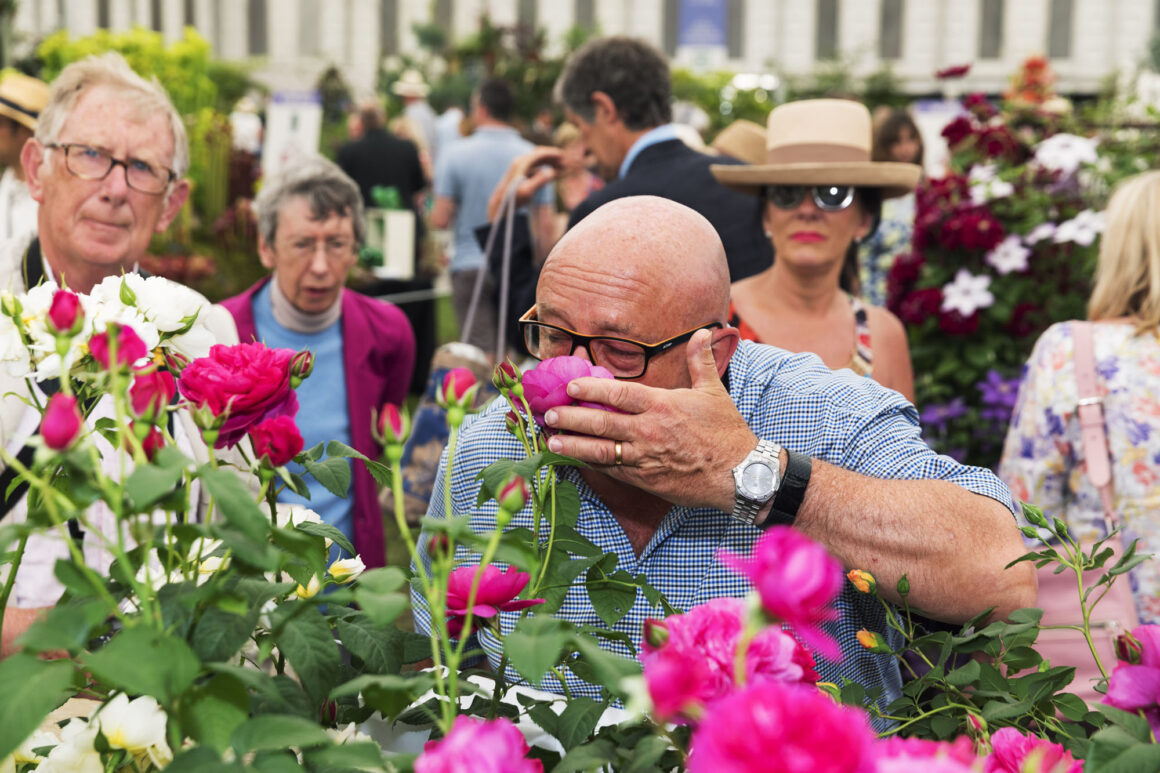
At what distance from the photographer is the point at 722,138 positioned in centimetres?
522

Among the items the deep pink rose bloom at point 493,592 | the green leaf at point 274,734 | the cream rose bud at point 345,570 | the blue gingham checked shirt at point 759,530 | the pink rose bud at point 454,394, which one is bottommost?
the blue gingham checked shirt at point 759,530

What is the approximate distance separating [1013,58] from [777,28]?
7.68 m

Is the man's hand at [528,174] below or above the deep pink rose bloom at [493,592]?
above

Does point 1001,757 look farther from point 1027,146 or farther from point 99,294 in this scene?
point 1027,146

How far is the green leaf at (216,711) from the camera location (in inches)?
28.4

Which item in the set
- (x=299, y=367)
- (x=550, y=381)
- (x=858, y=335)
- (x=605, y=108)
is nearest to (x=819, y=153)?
(x=858, y=335)

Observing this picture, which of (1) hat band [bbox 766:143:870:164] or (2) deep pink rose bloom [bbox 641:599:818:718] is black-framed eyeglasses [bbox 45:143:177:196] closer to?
(1) hat band [bbox 766:143:870:164]

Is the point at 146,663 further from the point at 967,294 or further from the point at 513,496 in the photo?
the point at 967,294

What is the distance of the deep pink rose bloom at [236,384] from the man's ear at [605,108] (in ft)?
10.2

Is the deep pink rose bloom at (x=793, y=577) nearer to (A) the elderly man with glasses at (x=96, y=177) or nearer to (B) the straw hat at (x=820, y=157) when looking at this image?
(A) the elderly man with glasses at (x=96, y=177)

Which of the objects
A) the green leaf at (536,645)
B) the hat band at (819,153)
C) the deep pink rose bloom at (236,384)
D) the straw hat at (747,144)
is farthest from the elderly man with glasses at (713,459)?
the straw hat at (747,144)

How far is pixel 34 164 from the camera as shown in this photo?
2398mm

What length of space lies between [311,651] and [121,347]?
0.86ft

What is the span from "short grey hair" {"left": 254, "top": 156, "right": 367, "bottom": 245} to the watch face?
2.44 m
